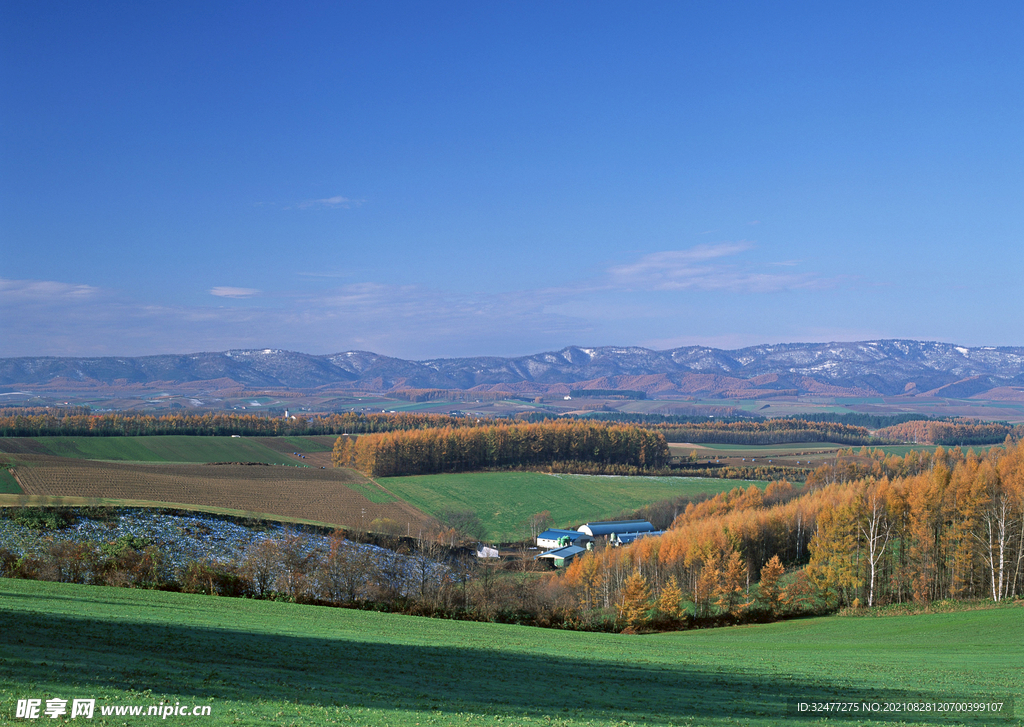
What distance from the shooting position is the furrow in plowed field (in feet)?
272

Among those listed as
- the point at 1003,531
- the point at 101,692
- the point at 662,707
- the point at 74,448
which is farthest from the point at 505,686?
the point at 74,448

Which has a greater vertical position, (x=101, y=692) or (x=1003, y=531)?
(x=101, y=692)

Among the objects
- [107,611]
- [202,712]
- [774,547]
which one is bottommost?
[774,547]

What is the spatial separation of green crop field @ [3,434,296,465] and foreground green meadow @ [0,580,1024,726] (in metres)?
97.2

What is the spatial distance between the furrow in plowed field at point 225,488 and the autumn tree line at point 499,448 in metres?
15.8

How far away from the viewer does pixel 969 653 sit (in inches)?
1258

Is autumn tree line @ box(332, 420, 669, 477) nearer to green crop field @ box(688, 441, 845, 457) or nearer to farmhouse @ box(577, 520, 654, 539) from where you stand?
green crop field @ box(688, 441, 845, 457)

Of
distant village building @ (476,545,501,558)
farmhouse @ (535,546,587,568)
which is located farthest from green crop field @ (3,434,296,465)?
farmhouse @ (535,546,587,568)

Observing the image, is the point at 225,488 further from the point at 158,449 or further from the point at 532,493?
the point at 158,449

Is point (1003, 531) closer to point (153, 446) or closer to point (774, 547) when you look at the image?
point (774, 547)

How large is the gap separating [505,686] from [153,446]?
5182 inches

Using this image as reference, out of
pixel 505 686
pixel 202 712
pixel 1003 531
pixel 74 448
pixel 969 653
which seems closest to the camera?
pixel 202 712

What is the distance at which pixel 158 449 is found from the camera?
434 feet

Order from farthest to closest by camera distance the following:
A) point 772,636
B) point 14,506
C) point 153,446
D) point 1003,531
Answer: point 153,446
point 14,506
point 1003,531
point 772,636
